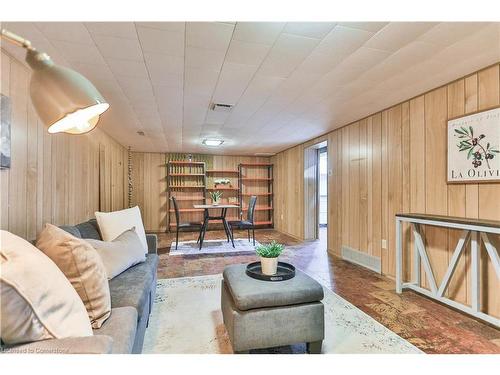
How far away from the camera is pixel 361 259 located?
11.4ft

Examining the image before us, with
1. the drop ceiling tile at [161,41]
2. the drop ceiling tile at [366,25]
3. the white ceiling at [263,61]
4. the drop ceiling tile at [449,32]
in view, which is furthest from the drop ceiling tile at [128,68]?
the drop ceiling tile at [449,32]

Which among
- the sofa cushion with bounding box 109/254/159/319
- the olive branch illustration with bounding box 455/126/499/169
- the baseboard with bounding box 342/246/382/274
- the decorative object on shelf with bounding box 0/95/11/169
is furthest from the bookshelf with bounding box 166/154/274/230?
the decorative object on shelf with bounding box 0/95/11/169

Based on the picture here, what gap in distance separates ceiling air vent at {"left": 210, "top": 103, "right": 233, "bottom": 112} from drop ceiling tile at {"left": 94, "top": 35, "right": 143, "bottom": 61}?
3.63ft

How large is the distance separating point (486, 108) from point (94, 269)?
3.00 meters

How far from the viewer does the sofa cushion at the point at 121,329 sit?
41.0 inches

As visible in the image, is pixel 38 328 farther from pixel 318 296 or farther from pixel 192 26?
pixel 192 26

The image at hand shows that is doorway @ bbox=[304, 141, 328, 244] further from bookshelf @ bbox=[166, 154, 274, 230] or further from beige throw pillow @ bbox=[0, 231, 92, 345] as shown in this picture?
beige throw pillow @ bbox=[0, 231, 92, 345]

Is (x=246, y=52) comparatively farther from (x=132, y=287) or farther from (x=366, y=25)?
(x=132, y=287)

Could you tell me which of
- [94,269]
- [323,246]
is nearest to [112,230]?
[94,269]

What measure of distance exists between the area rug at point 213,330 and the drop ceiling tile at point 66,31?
2.03 meters

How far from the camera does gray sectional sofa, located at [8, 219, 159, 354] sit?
809mm

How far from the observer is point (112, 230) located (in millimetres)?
2184

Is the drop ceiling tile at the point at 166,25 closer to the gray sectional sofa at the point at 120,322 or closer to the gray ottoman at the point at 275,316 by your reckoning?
the gray sectional sofa at the point at 120,322

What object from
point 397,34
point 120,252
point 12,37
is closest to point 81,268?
point 120,252
